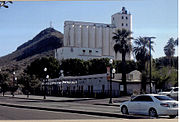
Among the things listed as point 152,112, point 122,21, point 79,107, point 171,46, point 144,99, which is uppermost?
point 122,21

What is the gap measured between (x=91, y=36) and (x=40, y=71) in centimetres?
2086

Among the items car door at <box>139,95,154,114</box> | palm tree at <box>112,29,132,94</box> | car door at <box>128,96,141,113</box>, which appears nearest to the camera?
car door at <box>139,95,154,114</box>

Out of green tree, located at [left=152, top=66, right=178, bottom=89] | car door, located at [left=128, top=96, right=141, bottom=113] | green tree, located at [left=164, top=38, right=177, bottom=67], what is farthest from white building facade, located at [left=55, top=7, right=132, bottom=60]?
car door, located at [left=128, top=96, right=141, bottom=113]

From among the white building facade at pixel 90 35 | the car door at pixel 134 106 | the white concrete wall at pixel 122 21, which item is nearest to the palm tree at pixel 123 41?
the white building facade at pixel 90 35

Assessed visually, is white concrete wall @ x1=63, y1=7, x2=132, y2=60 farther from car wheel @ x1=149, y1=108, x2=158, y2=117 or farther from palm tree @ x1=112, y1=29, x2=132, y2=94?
car wheel @ x1=149, y1=108, x2=158, y2=117

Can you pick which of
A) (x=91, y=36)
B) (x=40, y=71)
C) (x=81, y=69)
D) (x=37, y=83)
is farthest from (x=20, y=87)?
(x=91, y=36)

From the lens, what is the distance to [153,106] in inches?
752

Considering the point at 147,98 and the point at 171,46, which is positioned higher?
the point at 171,46

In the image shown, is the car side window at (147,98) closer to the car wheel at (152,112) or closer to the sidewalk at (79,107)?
the car wheel at (152,112)

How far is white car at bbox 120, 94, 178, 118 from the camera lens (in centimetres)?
1848

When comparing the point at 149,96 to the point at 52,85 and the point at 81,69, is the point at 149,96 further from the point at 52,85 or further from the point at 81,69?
the point at 81,69

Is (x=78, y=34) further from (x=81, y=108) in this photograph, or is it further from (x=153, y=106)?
(x=153, y=106)

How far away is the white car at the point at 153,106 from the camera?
1848 centimetres

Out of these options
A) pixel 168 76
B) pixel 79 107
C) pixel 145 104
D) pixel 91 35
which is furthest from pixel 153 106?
pixel 91 35
